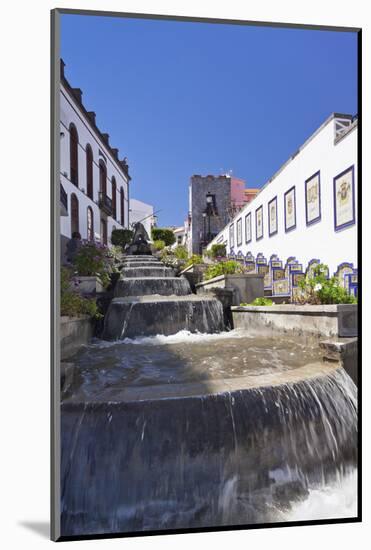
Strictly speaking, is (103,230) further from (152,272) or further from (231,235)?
(152,272)

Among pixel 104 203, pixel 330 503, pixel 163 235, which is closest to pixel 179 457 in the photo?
pixel 330 503

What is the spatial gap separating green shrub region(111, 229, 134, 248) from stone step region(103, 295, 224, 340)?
62 cm

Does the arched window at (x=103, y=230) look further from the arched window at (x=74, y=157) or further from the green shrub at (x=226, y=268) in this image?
the green shrub at (x=226, y=268)

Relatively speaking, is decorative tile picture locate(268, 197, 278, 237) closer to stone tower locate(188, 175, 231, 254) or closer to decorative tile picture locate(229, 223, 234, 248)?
decorative tile picture locate(229, 223, 234, 248)

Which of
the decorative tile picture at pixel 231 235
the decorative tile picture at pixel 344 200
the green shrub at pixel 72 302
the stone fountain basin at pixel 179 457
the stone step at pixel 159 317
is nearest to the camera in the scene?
the stone fountain basin at pixel 179 457

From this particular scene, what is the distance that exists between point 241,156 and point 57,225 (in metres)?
1.53

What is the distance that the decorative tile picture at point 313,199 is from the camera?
3.38 metres

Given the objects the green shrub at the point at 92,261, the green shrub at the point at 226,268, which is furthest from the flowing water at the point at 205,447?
the green shrub at the point at 226,268

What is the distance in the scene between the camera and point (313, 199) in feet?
11.6

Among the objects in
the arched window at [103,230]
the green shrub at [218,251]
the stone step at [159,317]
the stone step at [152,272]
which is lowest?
the stone step at [159,317]

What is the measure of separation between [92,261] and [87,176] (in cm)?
64

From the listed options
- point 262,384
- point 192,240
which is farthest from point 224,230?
point 262,384

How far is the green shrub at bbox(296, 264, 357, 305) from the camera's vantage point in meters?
2.81

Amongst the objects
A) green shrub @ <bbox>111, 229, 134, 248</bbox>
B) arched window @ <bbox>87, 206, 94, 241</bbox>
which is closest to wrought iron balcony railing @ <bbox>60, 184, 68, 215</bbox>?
arched window @ <bbox>87, 206, 94, 241</bbox>
